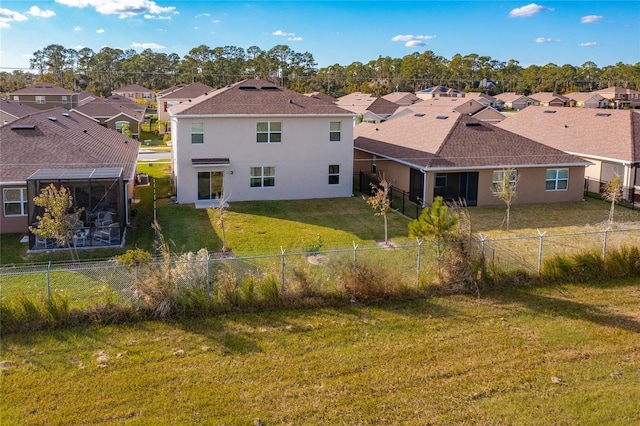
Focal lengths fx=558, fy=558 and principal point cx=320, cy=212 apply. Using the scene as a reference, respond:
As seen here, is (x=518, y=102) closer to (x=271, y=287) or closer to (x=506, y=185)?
(x=506, y=185)

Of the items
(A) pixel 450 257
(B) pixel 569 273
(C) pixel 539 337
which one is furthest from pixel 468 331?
(B) pixel 569 273

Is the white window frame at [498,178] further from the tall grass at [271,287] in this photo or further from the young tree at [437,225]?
the young tree at [437,225]

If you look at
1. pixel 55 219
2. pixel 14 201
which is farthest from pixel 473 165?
pixel 14 201

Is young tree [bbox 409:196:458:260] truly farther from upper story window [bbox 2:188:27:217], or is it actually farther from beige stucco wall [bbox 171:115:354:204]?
upper story window [bbox 2:188:27:217]

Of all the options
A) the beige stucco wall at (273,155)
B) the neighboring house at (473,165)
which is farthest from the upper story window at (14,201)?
the neighboring house at (473,165)

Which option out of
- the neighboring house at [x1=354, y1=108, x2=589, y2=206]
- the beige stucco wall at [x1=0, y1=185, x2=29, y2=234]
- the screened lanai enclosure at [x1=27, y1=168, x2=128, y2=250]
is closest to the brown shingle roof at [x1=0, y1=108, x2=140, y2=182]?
the screened lanai enclosure at [x1=27, y1=168, x2=128, y2=250]
